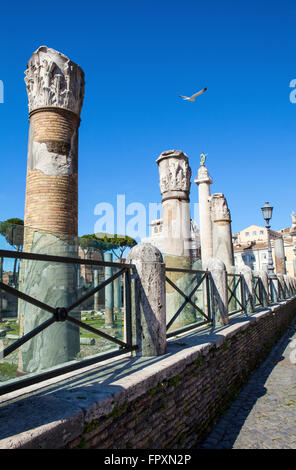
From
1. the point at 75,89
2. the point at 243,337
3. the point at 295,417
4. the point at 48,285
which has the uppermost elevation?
the point at 75,89

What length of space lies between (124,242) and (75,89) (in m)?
37.0

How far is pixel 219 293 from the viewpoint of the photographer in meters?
5.82

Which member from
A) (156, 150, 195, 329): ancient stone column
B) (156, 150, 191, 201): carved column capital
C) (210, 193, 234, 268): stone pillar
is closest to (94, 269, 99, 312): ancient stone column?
(156, 150, 195, 329): ancient stone column

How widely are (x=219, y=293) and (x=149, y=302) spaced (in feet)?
9.02

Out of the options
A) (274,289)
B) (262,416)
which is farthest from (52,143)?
(274,289)

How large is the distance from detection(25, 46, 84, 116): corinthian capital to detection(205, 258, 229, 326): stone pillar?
4.22m

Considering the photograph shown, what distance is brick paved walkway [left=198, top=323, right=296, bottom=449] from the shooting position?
10.9ft

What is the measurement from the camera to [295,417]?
3.86 metres

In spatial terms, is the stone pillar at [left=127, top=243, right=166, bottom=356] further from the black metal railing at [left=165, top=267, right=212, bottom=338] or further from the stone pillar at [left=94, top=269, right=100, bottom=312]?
the black metal railing at [left=165, top=267, right=212, bottom=338]

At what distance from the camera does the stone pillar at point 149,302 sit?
11.0ft

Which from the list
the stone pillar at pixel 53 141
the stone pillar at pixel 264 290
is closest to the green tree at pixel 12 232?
the stone pillar at pixel 53 141

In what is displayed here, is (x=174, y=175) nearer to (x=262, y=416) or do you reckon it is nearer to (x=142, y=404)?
(x=262, y=416)
